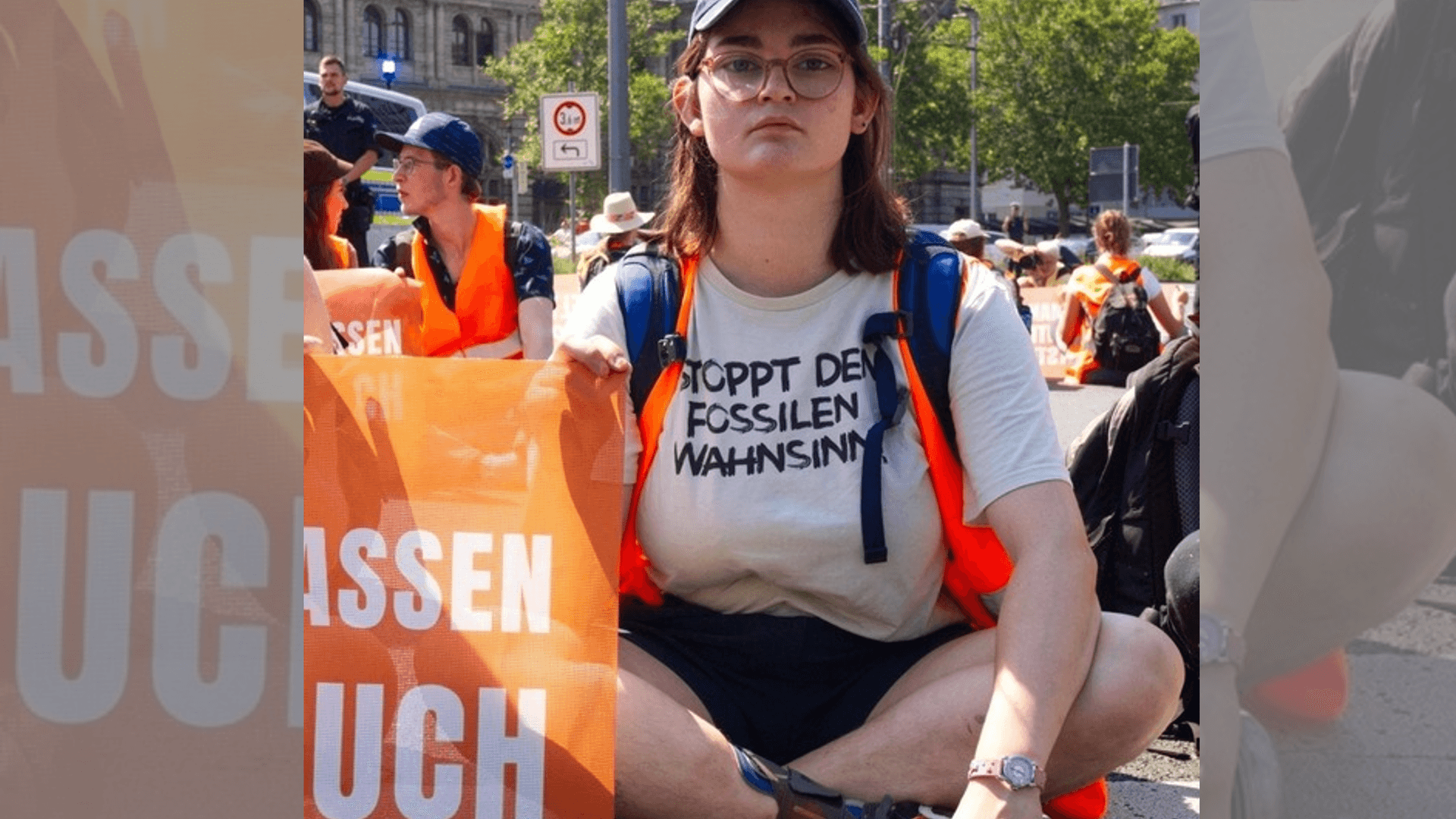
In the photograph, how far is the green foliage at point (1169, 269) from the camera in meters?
36.3

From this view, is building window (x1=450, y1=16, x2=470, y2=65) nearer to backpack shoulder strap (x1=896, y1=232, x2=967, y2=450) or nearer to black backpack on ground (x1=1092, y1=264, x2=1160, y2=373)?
black backpack on ground (x1=1092, y1=264, x2=1160, y2=373)

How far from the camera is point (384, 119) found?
21375 mm

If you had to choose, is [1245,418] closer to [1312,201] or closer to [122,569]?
[1312,201]

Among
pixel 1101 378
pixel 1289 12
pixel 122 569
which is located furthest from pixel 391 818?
pixel 1101 378

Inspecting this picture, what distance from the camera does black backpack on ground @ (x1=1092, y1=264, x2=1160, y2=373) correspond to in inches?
454

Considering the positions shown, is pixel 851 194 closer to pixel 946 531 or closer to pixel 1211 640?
pixel 946 531

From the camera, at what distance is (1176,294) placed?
16922 millimetres

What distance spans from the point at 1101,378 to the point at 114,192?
10.7 metres

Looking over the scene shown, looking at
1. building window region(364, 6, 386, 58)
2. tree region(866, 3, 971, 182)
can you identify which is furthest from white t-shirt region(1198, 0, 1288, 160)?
building window region(364, 6, 386, 58)

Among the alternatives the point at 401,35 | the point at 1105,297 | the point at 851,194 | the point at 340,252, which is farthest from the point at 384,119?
the point at 401,35

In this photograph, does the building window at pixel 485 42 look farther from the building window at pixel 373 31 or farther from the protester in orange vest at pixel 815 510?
the protester in orange vest at pixel 815 510

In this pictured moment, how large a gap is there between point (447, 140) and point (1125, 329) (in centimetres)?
689

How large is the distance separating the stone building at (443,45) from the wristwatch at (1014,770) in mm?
67198

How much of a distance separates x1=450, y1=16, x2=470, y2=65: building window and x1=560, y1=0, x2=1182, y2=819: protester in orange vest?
74.0 metres
